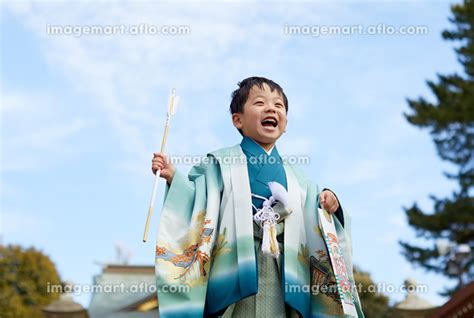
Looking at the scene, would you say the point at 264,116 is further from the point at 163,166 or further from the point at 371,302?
the point at 371,302

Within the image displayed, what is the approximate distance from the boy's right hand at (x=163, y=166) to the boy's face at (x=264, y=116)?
2.24 feet

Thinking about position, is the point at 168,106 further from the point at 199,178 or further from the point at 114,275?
the point at 114,275

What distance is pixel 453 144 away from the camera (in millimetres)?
25312

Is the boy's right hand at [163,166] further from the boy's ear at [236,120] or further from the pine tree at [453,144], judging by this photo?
the pine tree at [453,144]

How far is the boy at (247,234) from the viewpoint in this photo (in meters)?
5.22

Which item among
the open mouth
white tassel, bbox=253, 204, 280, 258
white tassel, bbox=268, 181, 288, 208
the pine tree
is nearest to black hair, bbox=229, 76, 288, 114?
the open mouth

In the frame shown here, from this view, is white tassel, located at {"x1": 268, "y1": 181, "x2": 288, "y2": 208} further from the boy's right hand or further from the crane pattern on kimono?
the boy's right hand

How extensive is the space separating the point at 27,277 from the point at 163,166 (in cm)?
2914

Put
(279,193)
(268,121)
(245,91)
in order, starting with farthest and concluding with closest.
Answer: (245,91) < (268,121) < (279,193)

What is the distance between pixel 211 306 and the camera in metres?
5.25

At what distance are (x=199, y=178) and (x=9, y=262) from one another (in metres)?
29.6

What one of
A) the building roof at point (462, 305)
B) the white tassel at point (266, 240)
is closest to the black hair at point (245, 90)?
the white tassel at point (266, 240)

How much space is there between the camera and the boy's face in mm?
5695

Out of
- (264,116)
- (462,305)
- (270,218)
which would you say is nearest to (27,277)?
(462,305)
